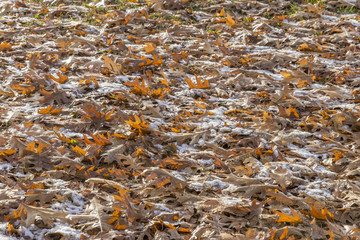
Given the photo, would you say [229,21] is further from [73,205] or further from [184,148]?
[73,205]

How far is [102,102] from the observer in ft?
12.8

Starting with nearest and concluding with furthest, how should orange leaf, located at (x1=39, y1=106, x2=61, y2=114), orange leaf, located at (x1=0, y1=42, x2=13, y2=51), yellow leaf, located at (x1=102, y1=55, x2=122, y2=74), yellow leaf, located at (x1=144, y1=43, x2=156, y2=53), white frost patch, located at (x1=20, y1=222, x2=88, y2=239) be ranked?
1. white frost patch, located at (x1=20, y1=222, x2=88, y2=239)
2. orange leaf, located at (x1=39, y1=106, x2=61, y2=114)
3. yellow leaf, located at (x1=102, y1=55, x2=122, y2=74)
4. yellow leaf, located at (x1=144, y1=43, x2=156, y2=53)
5. orange leaf, located at (x1=0, y1=42, x2=13, y2=51)

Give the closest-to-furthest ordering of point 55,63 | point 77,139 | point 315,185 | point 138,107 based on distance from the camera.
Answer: point 315,185 < point 77,139 < point 138,107 < point 55,63

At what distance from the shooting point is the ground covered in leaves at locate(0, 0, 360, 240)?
250cm

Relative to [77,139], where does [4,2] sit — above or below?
above

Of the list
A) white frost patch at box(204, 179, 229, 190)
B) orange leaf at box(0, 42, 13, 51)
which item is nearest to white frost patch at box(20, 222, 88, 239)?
white frost patch at box(204, 179, 229, 190)

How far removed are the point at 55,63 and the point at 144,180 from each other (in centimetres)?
262

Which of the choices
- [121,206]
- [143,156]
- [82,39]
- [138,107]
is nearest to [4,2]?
[82,39]

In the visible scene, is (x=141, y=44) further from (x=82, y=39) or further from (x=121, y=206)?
(x=121, y=206)

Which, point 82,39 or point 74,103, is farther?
point 82,39

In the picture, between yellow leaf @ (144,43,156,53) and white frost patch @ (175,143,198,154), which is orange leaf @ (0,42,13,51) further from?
white frost patch @ (175,143,198,154)

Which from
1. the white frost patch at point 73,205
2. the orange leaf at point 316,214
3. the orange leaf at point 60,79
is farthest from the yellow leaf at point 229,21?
the white frost patch at point 73,205

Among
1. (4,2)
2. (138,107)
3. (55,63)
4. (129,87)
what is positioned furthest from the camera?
(4,2)

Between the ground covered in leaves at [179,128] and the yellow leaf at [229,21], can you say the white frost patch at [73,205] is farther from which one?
the yellow leaf at [229,21]
